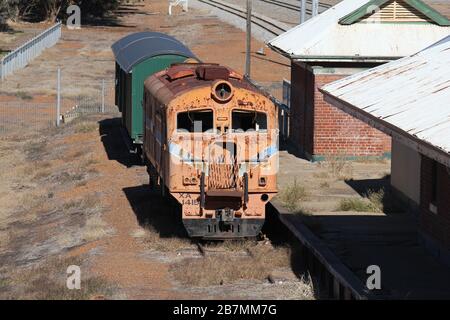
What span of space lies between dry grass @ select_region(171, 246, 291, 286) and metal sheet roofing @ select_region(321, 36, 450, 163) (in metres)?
3.02

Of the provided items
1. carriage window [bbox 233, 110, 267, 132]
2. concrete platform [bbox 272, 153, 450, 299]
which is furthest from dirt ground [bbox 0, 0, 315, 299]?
carriage window [bbox 233, 110, 267, 132]

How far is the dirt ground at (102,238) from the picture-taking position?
17.2 metres

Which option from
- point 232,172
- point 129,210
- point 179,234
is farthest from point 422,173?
point 129,210

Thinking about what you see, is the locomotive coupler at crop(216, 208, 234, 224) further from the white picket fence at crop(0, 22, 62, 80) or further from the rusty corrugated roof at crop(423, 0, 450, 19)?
the rusty corrugated roof at crop(423, 0, 450, 19)

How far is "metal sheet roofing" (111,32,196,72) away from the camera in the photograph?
94.7ft

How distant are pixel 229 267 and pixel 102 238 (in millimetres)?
3652

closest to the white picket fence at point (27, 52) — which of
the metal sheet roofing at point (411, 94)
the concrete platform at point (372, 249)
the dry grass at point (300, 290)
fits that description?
the concrete platform at point (372, 249)

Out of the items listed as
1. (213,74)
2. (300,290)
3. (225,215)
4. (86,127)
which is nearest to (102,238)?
(225,215)

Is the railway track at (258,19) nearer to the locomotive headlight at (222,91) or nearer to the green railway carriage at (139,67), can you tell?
the green railway carriage at (139,67)

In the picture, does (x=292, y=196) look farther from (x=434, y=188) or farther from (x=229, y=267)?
(x=229, y=267)

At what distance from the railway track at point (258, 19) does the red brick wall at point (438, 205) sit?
46.0 metres

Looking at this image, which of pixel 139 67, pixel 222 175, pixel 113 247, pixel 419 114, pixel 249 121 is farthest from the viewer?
pixel 139 67

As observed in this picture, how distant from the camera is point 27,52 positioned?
60.2m
